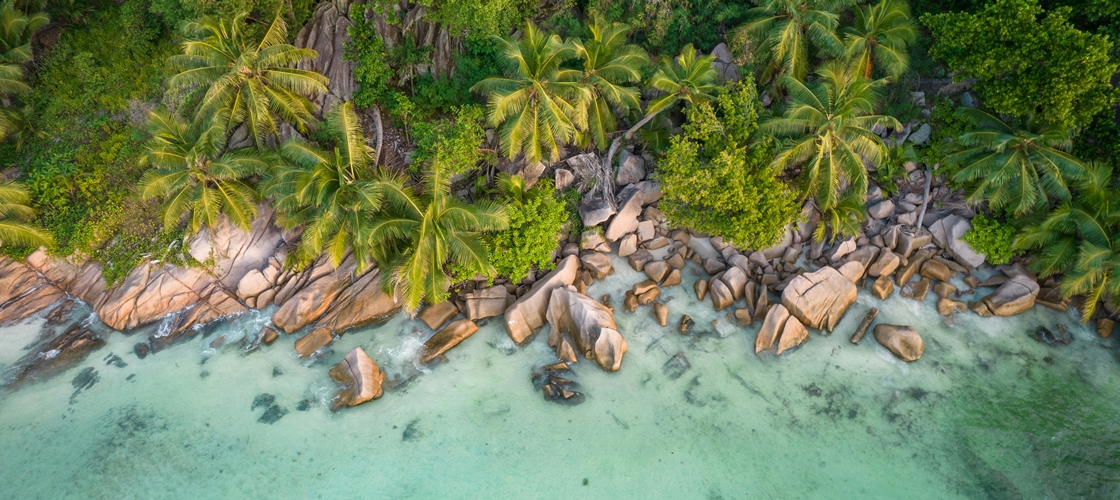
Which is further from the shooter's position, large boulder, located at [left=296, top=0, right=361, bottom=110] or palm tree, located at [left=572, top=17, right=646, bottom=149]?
large boulder, located at [left=296, top=0, right=361, bottom=110]

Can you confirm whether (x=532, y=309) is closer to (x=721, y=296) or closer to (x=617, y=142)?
(x=721, y=296)

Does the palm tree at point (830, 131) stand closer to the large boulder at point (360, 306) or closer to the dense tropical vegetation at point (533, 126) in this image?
the dense tropical vegetation at point (533, 126)

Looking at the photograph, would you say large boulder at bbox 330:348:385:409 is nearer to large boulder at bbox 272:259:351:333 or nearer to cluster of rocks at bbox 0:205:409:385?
cluster of rocks at bbox 0:205:409:385

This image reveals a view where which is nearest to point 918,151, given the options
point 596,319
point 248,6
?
point 596,319

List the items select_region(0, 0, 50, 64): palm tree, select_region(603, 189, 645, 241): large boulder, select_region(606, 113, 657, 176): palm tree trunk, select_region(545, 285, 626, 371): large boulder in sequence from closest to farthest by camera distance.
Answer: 1. select_region(545, 285, 626, 371): large boulder
2. select_region(606, 113, 657, 176): palm tree trunk
3. select_region(603, 189, 645, 241): large boulder
4. select_region(0, 0, 50, 64): palm tree

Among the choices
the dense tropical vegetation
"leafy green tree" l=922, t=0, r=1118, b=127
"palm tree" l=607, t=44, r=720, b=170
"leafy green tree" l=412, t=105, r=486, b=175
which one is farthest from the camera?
"leafy green tree" l=412, t=105, r=486, b=175

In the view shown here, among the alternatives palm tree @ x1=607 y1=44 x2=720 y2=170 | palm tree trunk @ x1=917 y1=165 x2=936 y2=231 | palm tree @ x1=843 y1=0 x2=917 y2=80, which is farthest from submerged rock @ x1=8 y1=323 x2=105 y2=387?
palm tree trunk @ x1=917 y1=165 x2=936 y2=231

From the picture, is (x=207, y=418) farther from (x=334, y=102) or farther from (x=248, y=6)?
(x=248, y=6)
